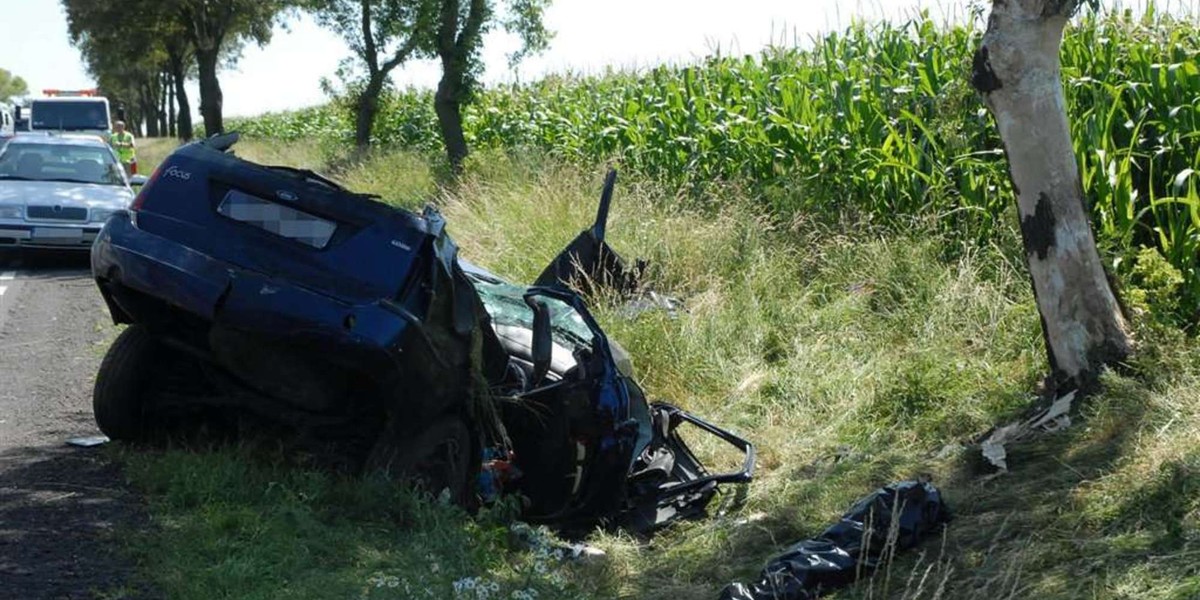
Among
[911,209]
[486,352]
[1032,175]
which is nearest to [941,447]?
[1032,175]

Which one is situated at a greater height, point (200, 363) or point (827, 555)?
point (200, 363)

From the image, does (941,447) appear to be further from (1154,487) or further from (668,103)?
(668,103)

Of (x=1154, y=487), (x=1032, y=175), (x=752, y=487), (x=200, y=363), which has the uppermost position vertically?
(x=1032, y=175)

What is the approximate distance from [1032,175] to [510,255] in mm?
6433

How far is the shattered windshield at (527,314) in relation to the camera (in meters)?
7.92

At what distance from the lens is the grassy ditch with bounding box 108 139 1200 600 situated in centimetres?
580

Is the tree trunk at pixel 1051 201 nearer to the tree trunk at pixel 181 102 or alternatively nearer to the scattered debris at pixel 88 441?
the scattered debris at pixel 88 441

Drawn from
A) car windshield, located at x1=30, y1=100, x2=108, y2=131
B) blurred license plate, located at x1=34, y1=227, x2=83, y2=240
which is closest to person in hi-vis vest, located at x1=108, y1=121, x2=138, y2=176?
car windshield, located at x1=30, y1=100, x2=108, y2=131

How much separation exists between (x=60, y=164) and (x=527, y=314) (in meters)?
11.4

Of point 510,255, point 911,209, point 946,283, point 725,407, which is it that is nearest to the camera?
point 725,407

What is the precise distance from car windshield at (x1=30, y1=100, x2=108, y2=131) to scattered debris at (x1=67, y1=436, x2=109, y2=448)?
82.5ft

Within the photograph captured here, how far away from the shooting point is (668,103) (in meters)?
16.6

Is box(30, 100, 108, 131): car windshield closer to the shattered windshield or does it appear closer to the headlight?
the headlight

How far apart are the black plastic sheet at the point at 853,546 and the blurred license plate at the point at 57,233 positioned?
1169cm
